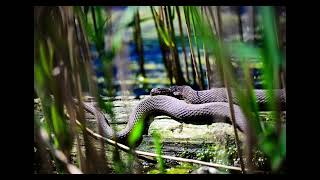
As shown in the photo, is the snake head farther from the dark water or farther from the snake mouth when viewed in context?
the dark water

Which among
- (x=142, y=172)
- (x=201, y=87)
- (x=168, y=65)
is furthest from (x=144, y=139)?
(x=168, y=65)

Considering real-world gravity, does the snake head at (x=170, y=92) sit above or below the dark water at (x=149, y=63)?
below

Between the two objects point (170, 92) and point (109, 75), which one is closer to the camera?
point (109, 75)

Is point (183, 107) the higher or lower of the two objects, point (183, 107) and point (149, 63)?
the lower

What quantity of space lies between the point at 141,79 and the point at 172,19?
1.03m

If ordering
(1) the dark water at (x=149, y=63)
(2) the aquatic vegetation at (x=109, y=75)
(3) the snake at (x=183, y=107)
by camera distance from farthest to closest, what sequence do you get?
(1) the dark water at (x=149, y=63) < (3) the snake at (x=183, y=107) < (2) the aquatic vegetation at (x=109, y=75)

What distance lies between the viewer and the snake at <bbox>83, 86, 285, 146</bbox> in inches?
88.7

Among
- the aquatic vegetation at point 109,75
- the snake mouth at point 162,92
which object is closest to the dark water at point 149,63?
the snake mouth at point 162,92

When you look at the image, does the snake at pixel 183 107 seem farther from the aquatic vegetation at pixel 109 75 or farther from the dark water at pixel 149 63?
the dark water at pixel 149 63

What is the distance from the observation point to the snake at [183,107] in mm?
2252

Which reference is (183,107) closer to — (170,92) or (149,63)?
(170,92)

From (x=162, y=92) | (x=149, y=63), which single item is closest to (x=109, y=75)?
(x=162, y=92)

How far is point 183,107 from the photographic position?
2471mm

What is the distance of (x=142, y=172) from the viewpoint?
83.6 inches
